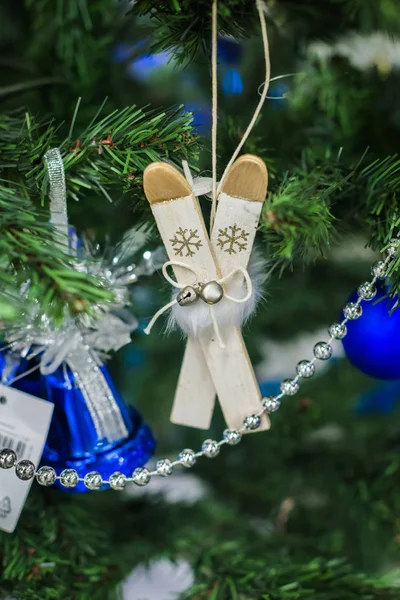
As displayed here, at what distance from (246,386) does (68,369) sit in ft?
0.51

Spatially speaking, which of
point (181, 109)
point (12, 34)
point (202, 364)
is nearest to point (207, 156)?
point (181, 109)

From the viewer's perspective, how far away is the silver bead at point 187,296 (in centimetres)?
44

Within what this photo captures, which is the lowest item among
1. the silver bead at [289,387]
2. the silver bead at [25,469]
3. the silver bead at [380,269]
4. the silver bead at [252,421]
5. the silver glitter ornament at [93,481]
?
the silver bead at [25,469]

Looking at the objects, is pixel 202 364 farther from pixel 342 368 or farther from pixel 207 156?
pixel 342 368

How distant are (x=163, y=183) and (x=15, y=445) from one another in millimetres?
242

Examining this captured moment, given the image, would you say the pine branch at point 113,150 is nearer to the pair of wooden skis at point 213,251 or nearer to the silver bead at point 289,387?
the pair of wooden skis at point 213,251

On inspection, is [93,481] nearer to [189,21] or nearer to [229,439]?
[229,439]

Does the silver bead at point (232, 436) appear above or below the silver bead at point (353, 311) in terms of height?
below

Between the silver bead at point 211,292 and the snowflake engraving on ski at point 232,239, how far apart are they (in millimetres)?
27

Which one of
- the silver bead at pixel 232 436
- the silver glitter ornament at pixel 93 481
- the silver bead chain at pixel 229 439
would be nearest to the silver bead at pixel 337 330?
the silver bead chain at pixel 229 439

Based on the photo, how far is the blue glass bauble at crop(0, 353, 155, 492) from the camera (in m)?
0.52

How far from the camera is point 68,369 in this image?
1.73ft

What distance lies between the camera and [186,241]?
1.45 feet

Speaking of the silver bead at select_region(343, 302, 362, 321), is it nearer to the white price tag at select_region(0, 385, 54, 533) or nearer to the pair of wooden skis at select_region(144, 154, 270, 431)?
the pair of wooden skis at select_region(144, 154, 270, 431)
